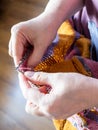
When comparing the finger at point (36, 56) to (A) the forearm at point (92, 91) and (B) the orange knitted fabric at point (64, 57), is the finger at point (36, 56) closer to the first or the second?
(B) the orange knitted fabric at point (64, 57)

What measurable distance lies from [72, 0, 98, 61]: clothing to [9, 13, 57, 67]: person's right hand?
0.11 meters

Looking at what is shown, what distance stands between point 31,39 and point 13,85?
70 cm

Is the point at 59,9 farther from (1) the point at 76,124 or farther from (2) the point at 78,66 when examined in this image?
(1) the point at 76,124

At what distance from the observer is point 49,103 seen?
467mm

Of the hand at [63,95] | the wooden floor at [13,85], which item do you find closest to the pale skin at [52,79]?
the hand at [63,95]

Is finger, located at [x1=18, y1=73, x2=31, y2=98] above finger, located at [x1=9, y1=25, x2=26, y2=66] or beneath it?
beneath

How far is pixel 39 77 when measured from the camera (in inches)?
19.5

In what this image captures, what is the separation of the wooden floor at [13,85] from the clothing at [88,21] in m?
0.53

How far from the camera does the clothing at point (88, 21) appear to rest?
0.61m

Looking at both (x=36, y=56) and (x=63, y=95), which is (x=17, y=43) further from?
(x=63, y=95)

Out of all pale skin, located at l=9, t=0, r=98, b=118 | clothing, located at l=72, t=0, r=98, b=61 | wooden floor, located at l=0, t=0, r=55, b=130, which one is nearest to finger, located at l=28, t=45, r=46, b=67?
pale skin, located at l=9, t=0, r=98, b=118

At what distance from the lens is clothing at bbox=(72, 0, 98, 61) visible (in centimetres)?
61

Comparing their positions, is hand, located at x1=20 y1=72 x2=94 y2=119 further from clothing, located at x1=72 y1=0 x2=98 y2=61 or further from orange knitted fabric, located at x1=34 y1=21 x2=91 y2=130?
clothing, located at x1=72 y1=0 x2=98 y2=61

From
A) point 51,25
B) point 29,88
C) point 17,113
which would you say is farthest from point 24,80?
point 17,113
